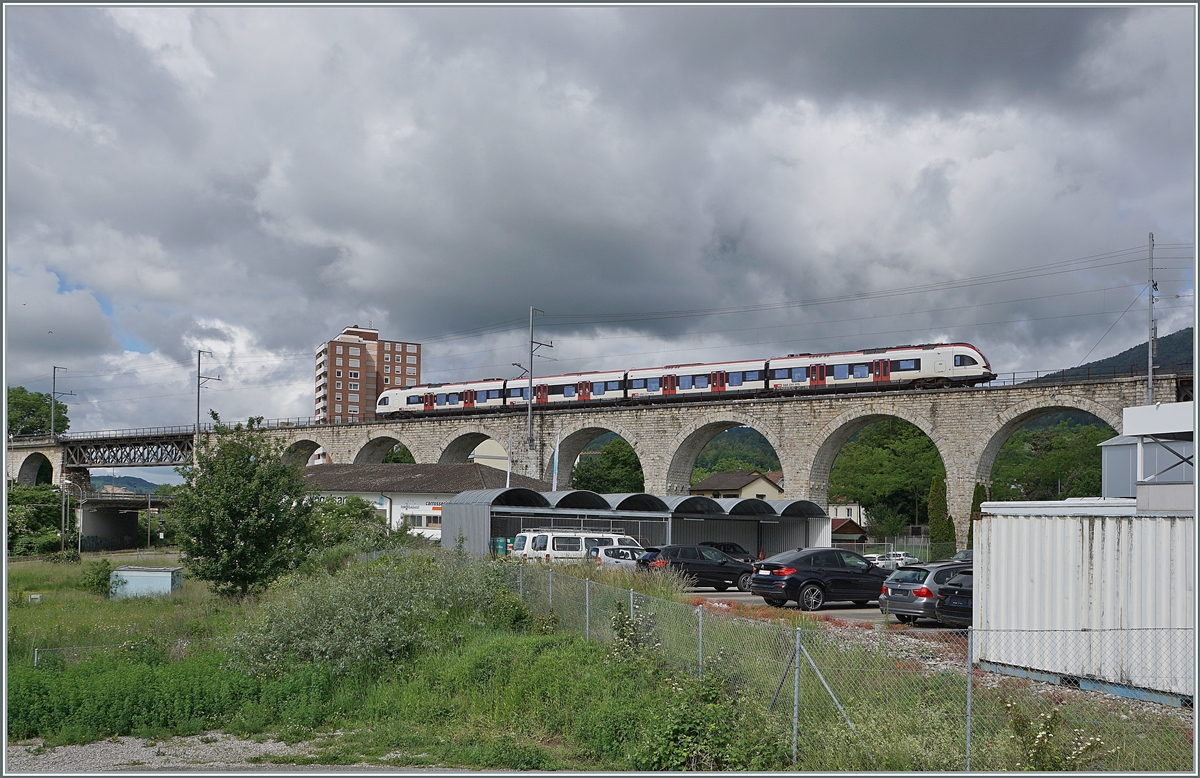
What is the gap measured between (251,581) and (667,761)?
44.3ft

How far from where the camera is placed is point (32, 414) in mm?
92500

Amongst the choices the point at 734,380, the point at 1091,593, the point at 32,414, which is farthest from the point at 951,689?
the point at 32,414

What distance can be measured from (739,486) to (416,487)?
37344 mm

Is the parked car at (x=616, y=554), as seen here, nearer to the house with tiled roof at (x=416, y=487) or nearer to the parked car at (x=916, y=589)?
the parked car at (x=916, y=589)

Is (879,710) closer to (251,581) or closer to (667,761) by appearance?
(667,761)

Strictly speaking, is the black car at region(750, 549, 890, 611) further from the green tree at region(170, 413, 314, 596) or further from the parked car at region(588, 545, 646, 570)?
the green tree at region(170, 413, 314, 596)

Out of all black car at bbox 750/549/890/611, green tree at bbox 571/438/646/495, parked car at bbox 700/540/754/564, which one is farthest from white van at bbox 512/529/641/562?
green tree at bbox 571/438/646/495

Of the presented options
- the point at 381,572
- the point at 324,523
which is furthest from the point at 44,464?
the point at 381,572

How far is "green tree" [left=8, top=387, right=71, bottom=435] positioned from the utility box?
80.8 meters

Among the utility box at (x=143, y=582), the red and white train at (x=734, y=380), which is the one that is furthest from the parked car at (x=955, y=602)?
the red and white train at (x=734, y=380)

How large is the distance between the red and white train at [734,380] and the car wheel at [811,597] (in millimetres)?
21931

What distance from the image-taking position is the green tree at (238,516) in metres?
18.2

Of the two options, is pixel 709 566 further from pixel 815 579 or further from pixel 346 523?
pixel 346 523

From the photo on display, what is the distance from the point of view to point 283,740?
9484mm
